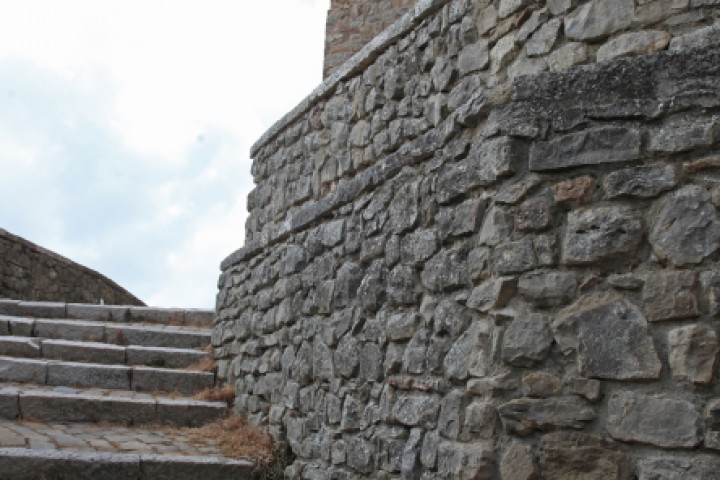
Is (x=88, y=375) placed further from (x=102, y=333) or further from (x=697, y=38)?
(x=697, y=38)

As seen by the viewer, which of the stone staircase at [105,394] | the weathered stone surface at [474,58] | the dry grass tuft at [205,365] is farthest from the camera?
the dry grass tuft at [205,365]

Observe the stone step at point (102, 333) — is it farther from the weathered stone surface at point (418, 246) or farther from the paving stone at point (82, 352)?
the weathered stone surface at point (418, 246)

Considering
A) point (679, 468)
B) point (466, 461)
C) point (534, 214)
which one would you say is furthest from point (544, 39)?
point (679, 468)

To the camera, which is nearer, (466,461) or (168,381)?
(466,461)

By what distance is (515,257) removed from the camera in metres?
3.24

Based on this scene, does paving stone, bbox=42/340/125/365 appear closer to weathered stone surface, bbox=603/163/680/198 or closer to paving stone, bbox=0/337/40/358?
paving stone, bbox=0/337/40/358

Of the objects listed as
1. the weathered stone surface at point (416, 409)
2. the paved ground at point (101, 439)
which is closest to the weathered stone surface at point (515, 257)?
the weathered stone surface at point (416, 409)

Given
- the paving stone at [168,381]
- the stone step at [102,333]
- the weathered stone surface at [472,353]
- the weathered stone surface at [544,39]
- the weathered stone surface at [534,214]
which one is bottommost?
the paving stone at [168,381]

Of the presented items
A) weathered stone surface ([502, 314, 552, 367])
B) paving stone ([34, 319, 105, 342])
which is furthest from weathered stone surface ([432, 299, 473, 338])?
paving stone ([34, 319, 105, 342])

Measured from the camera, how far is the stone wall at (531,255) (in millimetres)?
2830

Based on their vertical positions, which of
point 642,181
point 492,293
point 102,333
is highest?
point 642,181

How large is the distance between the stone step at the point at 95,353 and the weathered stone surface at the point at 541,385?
501 cm

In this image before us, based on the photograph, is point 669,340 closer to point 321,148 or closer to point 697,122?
point 697,122

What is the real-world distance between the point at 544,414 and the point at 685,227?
78cm
